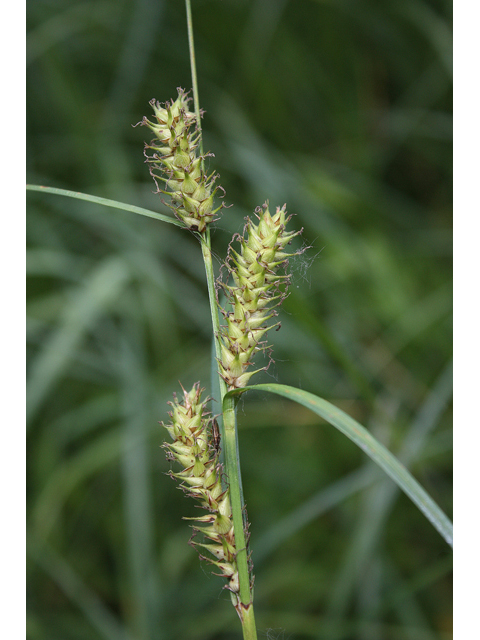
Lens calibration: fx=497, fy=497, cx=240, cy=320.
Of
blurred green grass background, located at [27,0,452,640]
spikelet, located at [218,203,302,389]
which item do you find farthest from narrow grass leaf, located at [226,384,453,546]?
blurred green grass background, located at [27,0,452,640]

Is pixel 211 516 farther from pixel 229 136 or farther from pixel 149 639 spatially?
pixel 229 136

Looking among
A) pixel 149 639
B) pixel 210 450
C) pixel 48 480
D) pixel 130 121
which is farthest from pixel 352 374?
pixel 130 121

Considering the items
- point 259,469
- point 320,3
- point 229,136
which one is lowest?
point 259,469

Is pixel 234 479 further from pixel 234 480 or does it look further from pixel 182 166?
pixel 182 166

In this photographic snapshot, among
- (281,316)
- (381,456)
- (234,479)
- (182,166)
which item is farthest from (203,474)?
(281,316)

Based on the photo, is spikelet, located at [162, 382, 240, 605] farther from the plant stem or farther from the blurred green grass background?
the blurred green grass background

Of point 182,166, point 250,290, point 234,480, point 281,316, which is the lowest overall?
point 234,480
